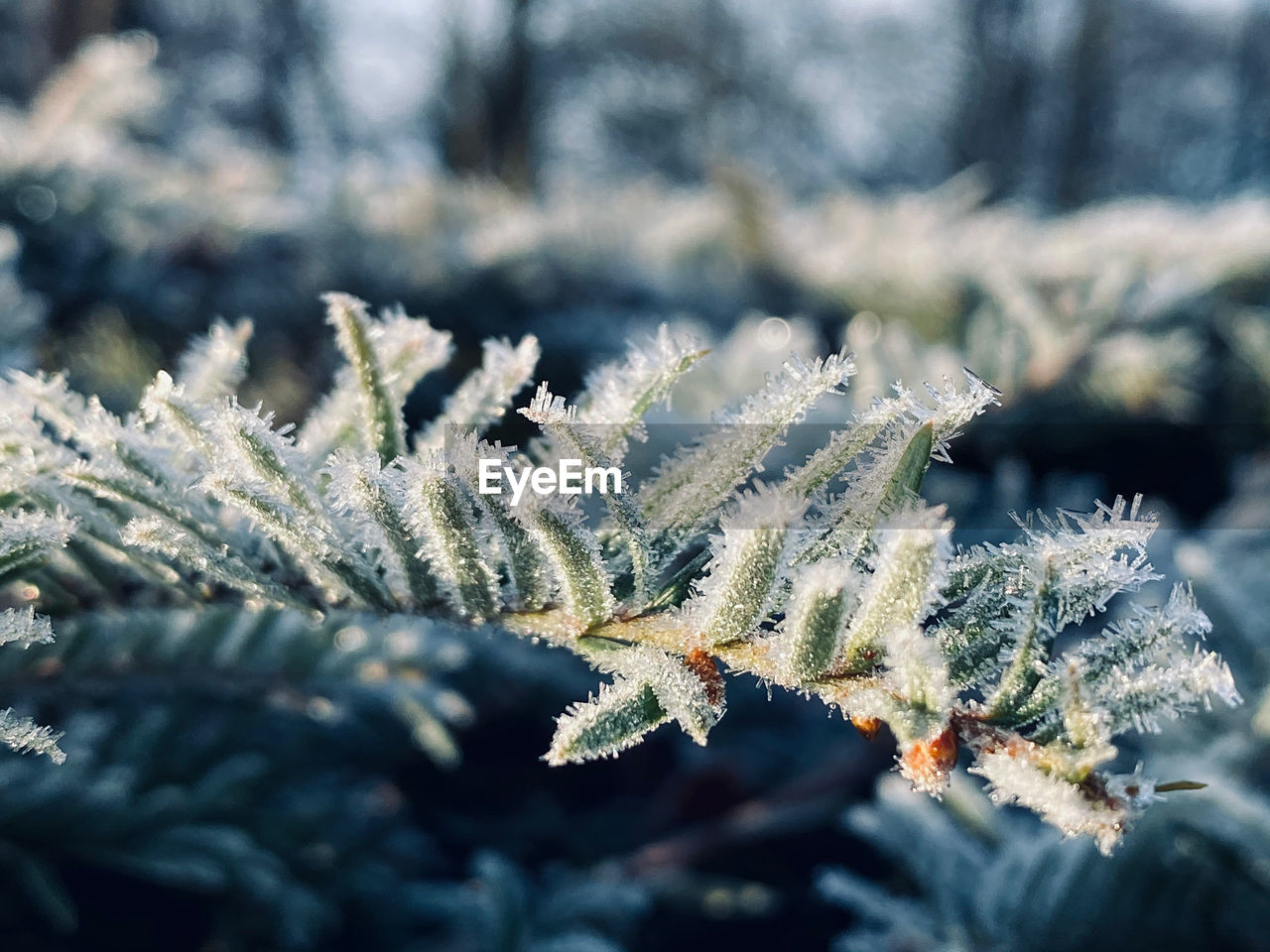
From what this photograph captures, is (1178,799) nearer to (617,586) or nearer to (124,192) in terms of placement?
(617,586)

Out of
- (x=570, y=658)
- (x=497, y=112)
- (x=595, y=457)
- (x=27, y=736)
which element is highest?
(x=497, y=112)

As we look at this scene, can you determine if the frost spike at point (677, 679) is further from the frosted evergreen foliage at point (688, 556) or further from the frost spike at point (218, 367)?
the frost spike at point (218, 367)

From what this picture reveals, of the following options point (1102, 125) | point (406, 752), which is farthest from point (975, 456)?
point (1102, 125)

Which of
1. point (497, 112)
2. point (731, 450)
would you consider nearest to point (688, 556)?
point (731, 450)

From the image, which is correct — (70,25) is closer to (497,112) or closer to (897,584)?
(497,112)

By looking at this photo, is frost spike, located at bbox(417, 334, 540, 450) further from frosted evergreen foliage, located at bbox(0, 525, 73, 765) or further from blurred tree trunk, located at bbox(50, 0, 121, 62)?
blurred tree trunk, located at bbox(50, 0, 121, 62)

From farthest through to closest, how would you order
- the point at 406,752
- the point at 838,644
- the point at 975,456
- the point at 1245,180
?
the point at 1245,180
the point at 975,456
the point at 406,752
the point at 838,644

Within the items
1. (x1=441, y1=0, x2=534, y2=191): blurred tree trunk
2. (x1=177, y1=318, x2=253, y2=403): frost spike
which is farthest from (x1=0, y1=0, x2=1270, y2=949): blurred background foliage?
(x1=441, y1=0, x2=534, y2=191): blurred tree trunk
